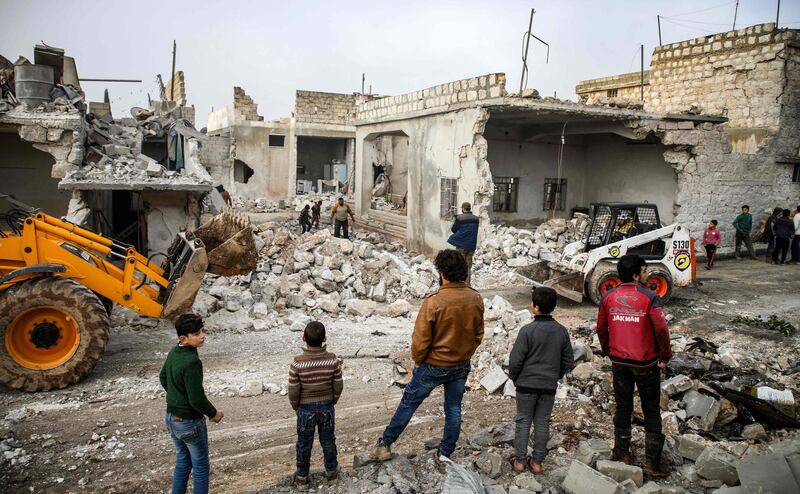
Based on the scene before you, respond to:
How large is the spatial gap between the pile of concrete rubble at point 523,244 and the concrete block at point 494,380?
580 centimetres

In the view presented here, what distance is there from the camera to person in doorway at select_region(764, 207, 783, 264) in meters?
13.5

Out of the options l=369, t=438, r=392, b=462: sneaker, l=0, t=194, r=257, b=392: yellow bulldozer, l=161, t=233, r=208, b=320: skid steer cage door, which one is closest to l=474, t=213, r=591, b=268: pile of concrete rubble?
l=161, t=233, r=208, b=320: skid steer cage door

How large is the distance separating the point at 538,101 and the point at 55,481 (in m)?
10.7

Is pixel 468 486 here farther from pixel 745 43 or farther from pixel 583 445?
pixel 745 43

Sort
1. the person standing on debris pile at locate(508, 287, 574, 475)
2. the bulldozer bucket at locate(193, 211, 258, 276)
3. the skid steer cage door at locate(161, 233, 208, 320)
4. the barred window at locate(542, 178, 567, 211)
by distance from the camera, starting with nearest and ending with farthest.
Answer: the person standing on debris pile at locate(508, 287, 574, 475)
the skid steer cage door at locate(161, 233, 208, 320)
the bulldozer bucket at locate(193, 211, 258, 276)
the barred window at locate(542, 178, 567, 211)

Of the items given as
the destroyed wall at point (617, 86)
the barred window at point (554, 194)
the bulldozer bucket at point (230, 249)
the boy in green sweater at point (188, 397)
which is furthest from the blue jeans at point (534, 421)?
the destroyed wall at point (617, 86)

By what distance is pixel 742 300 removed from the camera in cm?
1006

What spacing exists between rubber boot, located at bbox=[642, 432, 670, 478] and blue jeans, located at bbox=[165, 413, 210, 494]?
126 inches

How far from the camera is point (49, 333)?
573cm

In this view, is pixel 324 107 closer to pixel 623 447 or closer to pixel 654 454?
pixel 623 447

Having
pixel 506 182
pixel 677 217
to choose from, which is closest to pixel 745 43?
pixel 677 217

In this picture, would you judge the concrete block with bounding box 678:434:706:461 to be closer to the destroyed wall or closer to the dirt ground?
the dirt ground

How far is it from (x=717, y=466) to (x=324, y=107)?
2236cm

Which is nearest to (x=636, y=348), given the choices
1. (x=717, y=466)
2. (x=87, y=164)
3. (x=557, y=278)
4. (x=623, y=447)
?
(x=623, y=447)
